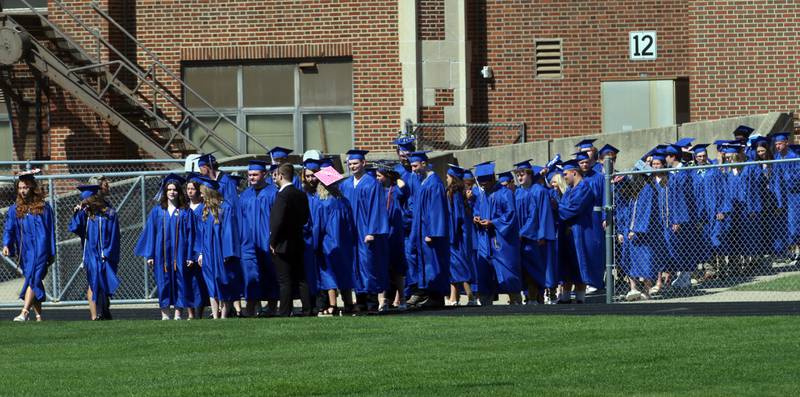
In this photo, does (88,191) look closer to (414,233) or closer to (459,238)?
(414,233)

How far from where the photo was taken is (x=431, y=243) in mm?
18172

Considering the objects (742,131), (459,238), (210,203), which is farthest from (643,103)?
(210,203)

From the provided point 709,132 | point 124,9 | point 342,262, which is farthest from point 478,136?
point 342,262

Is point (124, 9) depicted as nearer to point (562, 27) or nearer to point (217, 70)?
point (217, 70)

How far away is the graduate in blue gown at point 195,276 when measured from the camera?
1739 cm

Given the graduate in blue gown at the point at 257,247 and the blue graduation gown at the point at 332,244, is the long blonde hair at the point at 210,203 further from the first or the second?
the blue graduation gown at the point at 332,244

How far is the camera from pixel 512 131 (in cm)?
2867

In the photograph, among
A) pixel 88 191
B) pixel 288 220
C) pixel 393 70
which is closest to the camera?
pixel 288 220

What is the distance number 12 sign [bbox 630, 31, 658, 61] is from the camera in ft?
93.6

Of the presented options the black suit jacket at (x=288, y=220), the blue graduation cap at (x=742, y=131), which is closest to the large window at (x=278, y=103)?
the blue graduation cap at (x=742, y=131)

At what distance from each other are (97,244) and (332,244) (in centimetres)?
264

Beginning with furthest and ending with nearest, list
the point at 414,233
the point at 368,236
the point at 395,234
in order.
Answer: the point at 414,233 → the point at 395,234 → the point at 368,236

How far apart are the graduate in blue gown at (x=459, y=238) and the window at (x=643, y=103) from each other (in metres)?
10.5

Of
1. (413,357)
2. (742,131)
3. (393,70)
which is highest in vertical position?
(393,70)
